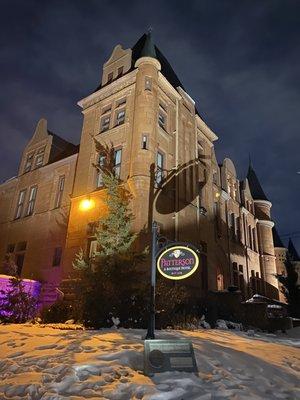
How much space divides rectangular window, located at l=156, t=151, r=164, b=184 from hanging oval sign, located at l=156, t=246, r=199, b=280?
9858 mm

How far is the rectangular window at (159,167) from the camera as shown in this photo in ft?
57.4

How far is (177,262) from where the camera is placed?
7.62 metres

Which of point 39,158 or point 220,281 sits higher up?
point 39,158

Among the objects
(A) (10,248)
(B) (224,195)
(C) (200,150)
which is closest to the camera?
(A) (10,248)

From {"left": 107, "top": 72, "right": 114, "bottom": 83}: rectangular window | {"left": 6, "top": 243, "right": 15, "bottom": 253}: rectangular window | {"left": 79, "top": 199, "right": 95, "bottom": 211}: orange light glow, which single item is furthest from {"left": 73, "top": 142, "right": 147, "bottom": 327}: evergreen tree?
{"left": 107, "top": 72, "right": 114, "bottom": 83}: rectangular window

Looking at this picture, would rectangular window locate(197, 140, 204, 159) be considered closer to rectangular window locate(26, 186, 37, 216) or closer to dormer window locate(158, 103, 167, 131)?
dormer window locate(158, 103, 167, 131)

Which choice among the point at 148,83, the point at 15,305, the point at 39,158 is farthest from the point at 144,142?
the point at 39,158

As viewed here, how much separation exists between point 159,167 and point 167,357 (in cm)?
1301

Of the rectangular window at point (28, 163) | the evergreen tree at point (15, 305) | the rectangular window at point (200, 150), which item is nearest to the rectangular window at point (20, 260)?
the rectangular window at point (28, 163)

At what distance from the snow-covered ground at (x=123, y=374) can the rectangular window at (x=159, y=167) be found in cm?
1075

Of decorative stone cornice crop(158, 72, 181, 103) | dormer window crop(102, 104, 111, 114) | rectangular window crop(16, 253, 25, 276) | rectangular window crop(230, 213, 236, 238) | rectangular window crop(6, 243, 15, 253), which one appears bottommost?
rectangular window crop(16, 253, 25, 276)

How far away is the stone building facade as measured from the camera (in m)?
16.9

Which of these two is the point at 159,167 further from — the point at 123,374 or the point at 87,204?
the point at 123,374

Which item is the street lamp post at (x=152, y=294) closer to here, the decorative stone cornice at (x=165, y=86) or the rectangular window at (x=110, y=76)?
the decorative stone cornice at (x=165, y=86)
